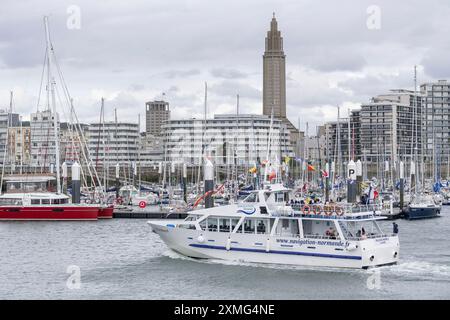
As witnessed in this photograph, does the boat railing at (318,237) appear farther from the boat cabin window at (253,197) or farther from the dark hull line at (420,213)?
the dark hull line at (420,213)

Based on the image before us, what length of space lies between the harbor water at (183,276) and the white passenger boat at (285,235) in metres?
0.54

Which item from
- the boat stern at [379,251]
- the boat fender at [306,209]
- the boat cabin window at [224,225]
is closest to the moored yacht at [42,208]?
the boat cabin window at [224,225]

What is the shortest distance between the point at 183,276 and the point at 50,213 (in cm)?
3641

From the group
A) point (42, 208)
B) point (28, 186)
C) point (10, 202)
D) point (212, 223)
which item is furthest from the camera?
point (28, 186)

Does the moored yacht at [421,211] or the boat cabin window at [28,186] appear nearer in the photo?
the moored yacht at [421,211]

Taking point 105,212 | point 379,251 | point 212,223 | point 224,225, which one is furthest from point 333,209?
point 105,212

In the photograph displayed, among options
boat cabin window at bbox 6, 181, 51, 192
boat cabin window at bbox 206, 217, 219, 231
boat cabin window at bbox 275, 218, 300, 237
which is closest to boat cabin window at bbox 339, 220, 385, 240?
boat cabin window at bbox 275, 218, 300, 237

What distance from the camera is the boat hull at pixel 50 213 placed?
75.0 m

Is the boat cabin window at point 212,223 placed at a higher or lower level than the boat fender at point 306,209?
lower

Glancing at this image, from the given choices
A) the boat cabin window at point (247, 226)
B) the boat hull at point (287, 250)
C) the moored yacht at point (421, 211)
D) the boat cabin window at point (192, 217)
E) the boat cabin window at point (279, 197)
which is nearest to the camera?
the boat hull at point (287, 250)

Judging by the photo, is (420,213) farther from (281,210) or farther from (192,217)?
(281,210)

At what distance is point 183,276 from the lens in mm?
41375

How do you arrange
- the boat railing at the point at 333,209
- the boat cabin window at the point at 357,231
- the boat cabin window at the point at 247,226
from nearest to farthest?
the boat cabin window at the point at 357,231 → the boat railing at the point at 333,209 → the boat cabin window at the point at 247,226
